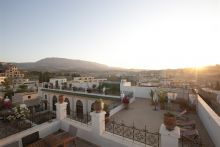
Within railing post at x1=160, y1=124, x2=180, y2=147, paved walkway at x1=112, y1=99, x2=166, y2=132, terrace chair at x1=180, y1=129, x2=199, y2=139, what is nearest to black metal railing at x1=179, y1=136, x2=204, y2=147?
terrace chair at x1=180, y1=129, x2=199, y2=139

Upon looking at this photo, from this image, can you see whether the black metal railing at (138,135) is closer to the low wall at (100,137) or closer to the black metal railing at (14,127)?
the low wall at (100,137)

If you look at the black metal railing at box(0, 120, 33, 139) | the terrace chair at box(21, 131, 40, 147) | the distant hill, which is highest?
the distant hill

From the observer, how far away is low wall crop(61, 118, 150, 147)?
16.5ft

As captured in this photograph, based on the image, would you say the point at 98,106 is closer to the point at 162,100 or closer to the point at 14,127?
the point at 14,127

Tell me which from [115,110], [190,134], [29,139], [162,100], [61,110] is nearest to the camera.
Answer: [29,139]

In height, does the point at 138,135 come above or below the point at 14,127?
above

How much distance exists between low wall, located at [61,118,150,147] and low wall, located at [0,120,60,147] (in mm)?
464

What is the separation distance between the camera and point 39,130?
6391mm

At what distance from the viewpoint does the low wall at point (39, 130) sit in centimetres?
567

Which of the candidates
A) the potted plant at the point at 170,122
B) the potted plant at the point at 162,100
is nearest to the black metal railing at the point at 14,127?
the potted plant at the point at 170,122

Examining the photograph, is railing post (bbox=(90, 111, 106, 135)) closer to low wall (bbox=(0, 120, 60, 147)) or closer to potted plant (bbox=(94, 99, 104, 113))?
potted plant (bbox=(94, 99, 104, 113))

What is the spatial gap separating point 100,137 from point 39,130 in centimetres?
286

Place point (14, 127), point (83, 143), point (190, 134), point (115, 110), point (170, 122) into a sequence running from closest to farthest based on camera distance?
point (170, 122)
point (190, 134)
point (83, 143)
point (14, 127)
point (115, 110)

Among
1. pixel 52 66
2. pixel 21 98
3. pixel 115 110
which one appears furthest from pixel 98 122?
pixel 52 66
